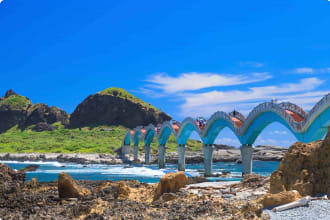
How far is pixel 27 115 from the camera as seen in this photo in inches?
6491

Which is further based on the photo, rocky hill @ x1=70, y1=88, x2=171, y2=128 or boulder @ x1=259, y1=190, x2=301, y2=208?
rocky hill @ x1=70, y1=88, x2=171, y2=128

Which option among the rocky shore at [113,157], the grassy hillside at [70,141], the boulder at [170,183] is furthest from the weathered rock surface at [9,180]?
the grassy hillside at [70,141]

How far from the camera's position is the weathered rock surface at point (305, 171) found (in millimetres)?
14391

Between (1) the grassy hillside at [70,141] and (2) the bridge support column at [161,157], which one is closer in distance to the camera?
(2) the bridge support column at [161,157]

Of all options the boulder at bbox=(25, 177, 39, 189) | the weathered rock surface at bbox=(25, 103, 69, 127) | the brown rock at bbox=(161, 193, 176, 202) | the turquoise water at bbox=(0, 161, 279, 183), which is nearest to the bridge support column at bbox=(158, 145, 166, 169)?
the turquoise water at bbox=(0, 161, 279, 183)

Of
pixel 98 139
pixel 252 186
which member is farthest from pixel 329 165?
pixel 98 139

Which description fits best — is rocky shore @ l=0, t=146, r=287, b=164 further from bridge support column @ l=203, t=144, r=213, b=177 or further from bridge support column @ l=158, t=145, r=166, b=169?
bridge support column @ l=203, t=144, r=213, b=177

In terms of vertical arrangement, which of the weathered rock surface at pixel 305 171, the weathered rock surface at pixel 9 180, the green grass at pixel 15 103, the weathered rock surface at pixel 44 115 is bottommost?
the weathered rock surface at pixel 9 180

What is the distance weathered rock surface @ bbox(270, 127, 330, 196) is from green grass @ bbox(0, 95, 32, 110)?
172509 mm

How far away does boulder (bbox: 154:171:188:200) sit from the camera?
60.5 feet

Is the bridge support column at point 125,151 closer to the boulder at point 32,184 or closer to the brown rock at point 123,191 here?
the boulder at point 32,184

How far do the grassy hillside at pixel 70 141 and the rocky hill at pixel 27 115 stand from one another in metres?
5.27

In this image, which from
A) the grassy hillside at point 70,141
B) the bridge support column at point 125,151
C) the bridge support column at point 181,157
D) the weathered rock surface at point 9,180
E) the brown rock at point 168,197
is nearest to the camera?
the brown rock at point 168,197

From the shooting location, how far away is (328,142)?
14.9 meters
